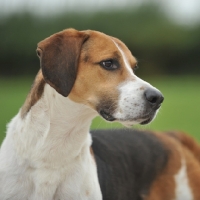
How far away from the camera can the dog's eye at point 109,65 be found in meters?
5.03

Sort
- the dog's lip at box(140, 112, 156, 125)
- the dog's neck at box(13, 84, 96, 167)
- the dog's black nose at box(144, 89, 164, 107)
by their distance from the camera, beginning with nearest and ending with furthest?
1. the dog's black nose at box(144, 89, 164, 107)
2. the dog's lip at box(140, 112, 156, 125)
3. the dog's neck at box(13, 84, 96, 167)

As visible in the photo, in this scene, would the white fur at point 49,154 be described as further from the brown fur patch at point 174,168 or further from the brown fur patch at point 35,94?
the brown fur patch at point 174,168

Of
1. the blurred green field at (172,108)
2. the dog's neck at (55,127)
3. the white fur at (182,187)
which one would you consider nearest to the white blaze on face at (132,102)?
the dog's neck at (55,127)

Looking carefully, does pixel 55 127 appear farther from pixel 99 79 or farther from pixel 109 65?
pixel 109 65

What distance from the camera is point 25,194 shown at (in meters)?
5.25

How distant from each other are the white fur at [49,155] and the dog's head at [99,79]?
0.69ft

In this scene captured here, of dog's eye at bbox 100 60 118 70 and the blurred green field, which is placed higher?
dog's eye at bbox 100 60 118 70

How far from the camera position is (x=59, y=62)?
503 cm

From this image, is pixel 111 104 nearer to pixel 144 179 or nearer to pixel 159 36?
pixel 144 179

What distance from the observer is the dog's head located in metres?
4.87

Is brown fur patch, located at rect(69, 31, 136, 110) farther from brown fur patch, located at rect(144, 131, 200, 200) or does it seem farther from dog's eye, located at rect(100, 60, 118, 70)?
brown fur patch, located at rect(144, 131, 200, 200)

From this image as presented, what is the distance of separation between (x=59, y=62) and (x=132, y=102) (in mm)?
795

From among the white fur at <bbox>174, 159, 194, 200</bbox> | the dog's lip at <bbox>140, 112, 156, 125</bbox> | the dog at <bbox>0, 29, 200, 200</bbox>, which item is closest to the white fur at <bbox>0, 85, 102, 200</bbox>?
the dog at <bbox>0, 29, 200, 200</bbox>

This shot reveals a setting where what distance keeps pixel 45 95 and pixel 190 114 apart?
13258mm
